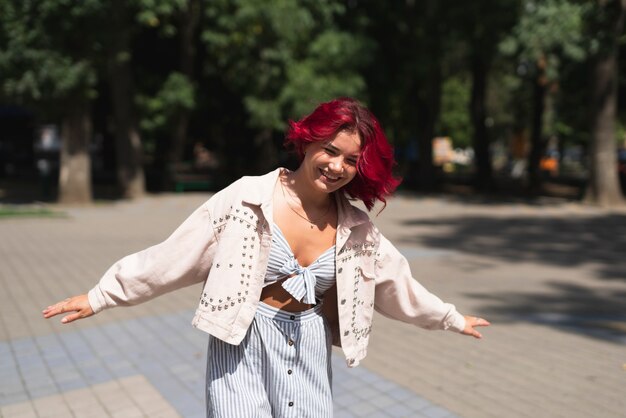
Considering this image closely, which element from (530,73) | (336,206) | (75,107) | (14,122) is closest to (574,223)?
(530,73)

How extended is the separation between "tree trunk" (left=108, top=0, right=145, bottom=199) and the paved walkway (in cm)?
708

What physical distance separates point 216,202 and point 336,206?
480mm

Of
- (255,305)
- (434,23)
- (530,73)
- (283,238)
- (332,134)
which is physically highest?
(434,23)

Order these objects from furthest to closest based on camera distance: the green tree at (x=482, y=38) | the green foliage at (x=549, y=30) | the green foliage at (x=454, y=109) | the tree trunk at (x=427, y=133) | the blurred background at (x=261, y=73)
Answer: the green foliage at (x=454, y=109) < the tree trunk at (x=427, y=133) < the green tree at (x=482, y=38) < the green foliage at (x=549, y=30) < the blurred background at (x=261, y=73)

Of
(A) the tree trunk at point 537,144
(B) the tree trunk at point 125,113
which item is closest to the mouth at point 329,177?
(B) the tree trunk at point 125,113

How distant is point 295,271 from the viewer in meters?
2.39

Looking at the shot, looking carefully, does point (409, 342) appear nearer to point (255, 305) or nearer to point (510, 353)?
point (510, 353)

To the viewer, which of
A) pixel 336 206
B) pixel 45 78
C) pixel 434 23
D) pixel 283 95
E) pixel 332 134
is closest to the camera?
pixel 332 134

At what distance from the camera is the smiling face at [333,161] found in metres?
2.31

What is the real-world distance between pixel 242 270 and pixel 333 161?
20.2 inches

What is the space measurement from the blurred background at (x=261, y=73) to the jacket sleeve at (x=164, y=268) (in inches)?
505

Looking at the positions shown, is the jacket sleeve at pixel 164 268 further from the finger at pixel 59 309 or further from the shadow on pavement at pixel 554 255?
the shadow on pavement at pixel 554 255

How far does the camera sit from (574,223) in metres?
A: 15.0

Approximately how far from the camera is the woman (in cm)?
231
